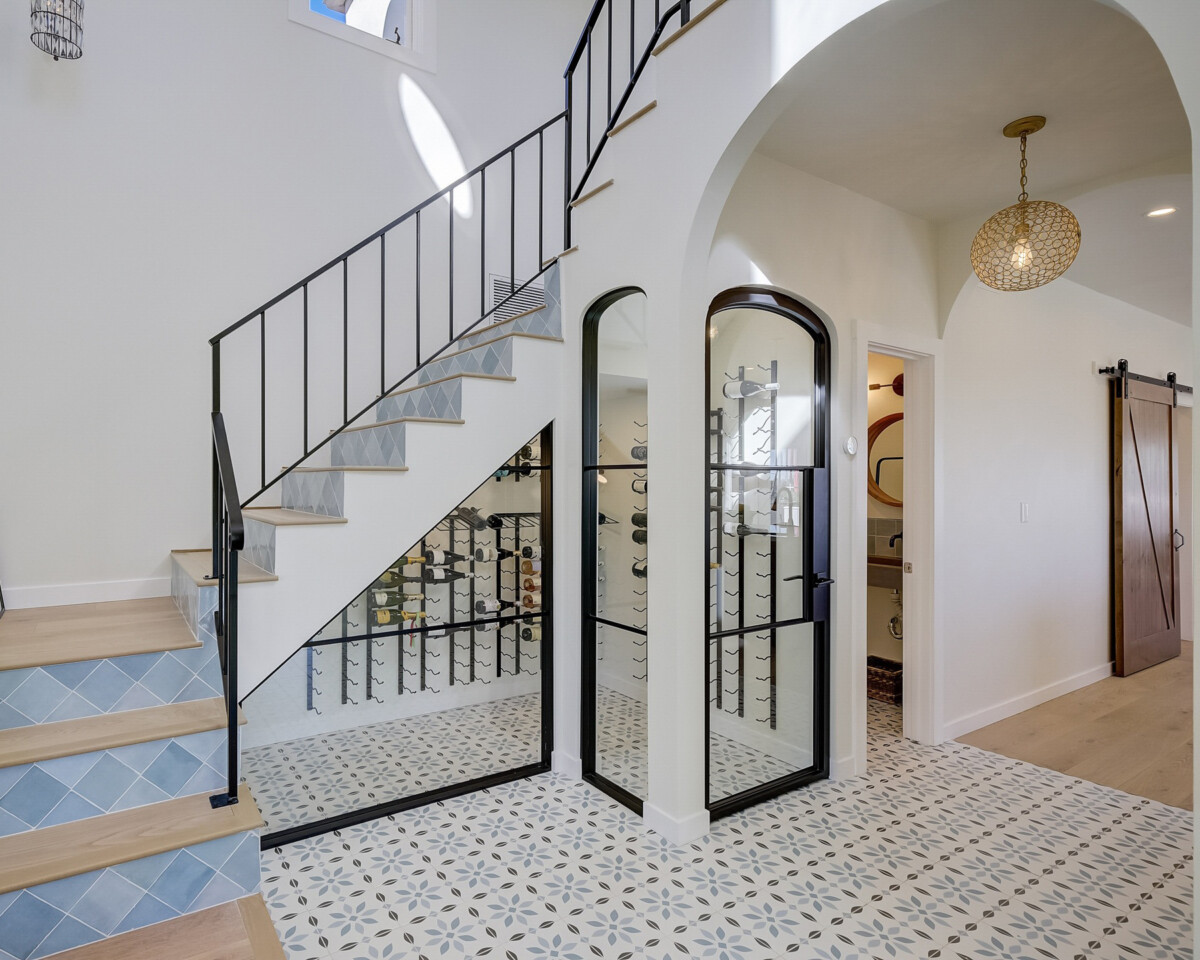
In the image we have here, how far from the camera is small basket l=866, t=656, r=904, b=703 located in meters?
4.05

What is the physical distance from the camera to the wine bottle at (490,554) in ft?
11.8

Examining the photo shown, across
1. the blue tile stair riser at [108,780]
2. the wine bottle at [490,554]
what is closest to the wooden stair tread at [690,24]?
the wine bottle at [490,554]

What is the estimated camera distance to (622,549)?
289 cm

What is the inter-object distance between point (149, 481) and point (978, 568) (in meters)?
4.23

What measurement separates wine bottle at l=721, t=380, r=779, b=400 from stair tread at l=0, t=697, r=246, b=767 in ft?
6.92

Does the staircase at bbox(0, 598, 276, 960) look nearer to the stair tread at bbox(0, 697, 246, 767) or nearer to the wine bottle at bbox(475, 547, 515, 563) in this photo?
the stair tread at bbox(0, 697, 246, 767)

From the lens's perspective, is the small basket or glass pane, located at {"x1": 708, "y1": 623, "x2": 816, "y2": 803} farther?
the small basket

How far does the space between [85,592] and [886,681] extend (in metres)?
4.26

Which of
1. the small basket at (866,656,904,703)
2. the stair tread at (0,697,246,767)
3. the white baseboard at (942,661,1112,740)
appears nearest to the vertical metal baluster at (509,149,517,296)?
the stair tread at (0,697,246,767)

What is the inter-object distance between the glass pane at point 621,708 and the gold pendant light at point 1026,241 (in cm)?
208

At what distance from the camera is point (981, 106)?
2.33m

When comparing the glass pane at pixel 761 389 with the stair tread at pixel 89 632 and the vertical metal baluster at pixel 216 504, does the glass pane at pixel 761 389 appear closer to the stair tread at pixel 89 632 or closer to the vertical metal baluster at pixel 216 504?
the vertical metal baluster at pixel 216 504

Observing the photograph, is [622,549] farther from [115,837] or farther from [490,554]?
[115,837]

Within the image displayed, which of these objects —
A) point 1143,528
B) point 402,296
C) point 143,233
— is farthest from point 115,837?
point 1143,528
